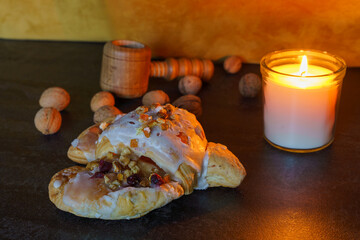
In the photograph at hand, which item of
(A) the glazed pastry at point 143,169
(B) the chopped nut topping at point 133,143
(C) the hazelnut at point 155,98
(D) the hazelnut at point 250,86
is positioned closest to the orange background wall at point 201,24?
(D) the hazelnut at point 250,86

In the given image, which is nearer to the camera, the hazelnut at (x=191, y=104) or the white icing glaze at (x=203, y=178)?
the white icing glaze at (x=203, y=178)

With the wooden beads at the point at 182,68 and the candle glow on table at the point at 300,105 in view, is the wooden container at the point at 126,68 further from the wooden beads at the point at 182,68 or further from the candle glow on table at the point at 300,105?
the candle glow on table at the point at 300,105

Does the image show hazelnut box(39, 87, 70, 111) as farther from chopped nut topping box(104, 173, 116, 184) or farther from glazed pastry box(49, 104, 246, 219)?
chopped nut topping box(104, 173, 116, 184)

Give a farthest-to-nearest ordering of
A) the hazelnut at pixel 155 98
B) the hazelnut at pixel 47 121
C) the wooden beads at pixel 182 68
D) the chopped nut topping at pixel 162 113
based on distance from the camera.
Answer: the wooden beads at pixel 182 68 < the hazelnut at pixel 155 98 < the hazelnut at pixel 47 121 < the chopped nut topping at pixel 162 113

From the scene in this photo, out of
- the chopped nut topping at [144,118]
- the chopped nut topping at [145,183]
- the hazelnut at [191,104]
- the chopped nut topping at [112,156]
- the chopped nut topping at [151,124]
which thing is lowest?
the chopped nut topping at [145,183]

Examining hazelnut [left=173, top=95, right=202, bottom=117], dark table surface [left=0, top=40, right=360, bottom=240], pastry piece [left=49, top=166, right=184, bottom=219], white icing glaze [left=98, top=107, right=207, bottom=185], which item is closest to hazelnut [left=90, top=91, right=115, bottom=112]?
dark table surface [left=0, top=40, right=360, bottom=240]

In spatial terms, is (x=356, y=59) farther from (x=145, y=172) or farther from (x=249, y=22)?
(x=145, y=172)
